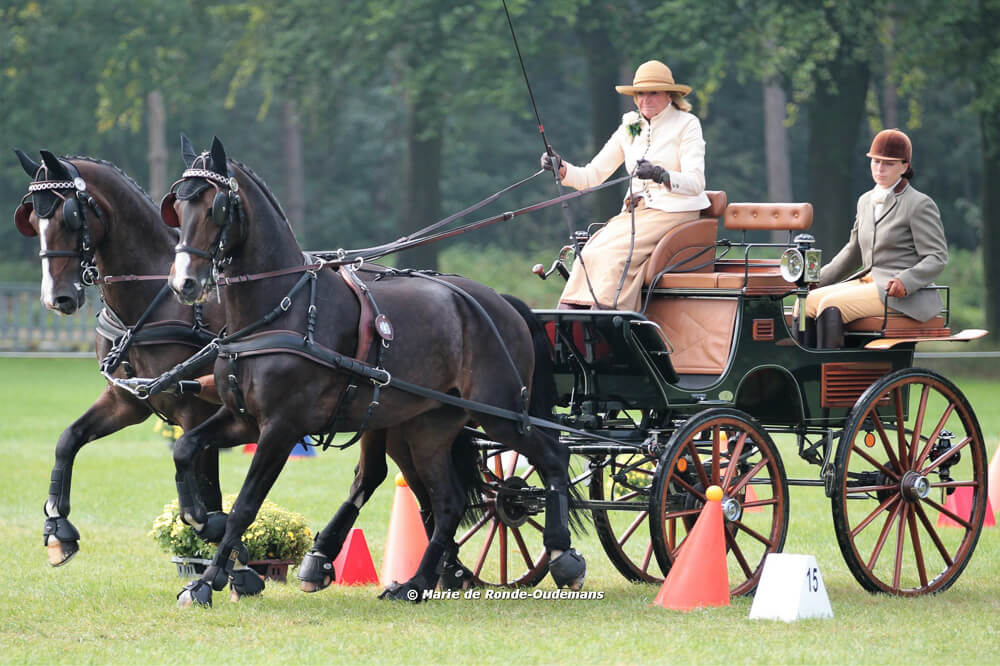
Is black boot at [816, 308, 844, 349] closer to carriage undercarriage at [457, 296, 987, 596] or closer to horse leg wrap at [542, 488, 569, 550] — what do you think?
carriage undercarriage at [457, 296, 987, 596]

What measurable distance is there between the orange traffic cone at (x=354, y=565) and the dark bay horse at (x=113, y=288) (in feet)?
2.70

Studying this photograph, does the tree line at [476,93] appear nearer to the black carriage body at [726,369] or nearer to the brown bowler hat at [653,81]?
the brown bowler hat at [653,81]

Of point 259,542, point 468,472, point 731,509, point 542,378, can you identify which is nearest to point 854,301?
point 731,509

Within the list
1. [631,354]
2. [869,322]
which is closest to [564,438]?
[631,354]

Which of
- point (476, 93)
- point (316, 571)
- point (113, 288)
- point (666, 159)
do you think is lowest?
point (316, 571)

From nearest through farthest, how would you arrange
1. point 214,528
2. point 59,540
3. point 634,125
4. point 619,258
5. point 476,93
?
point 214,528 < point 59,540 < point 619,258 < point 634,125 < point 476,93

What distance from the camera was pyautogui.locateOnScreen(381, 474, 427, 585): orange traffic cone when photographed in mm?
8070

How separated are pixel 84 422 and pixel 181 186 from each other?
5.64 feet

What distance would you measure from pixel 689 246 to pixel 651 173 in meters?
0.50

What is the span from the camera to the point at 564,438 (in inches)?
319

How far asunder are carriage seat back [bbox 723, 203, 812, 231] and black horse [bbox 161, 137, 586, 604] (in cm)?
124

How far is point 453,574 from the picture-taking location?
7.97 m

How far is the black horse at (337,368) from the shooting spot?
275 inches

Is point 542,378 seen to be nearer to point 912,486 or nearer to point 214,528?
point 214,528
